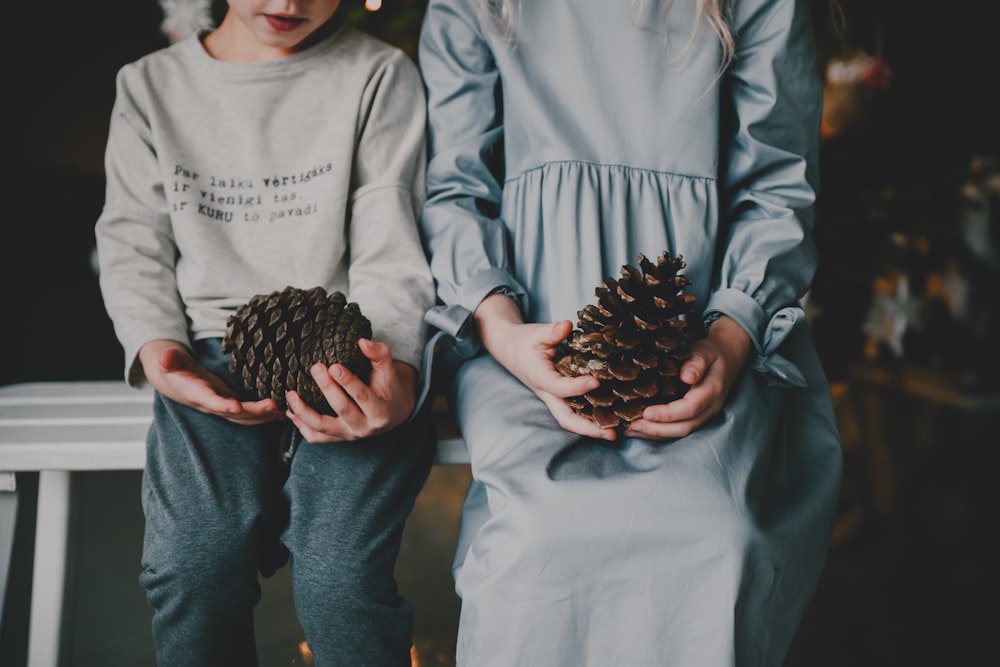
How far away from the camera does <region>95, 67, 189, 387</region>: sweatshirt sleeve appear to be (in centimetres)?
96

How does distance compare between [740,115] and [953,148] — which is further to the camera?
[953,148]

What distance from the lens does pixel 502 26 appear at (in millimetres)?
965

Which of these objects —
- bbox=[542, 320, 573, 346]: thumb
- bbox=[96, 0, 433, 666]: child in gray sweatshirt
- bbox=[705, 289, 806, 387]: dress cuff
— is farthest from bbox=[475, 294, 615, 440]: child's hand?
bbox=[705, 289, 806, 387]: dress cuff

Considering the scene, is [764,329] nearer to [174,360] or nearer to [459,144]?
[459,144]

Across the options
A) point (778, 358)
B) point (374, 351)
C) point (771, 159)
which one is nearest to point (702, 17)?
point (771, 159)

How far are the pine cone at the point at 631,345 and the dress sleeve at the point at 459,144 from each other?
221 mm

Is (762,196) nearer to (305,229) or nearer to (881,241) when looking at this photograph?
(305,229)

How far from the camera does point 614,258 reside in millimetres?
924

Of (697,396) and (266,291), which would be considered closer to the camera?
(697,396)

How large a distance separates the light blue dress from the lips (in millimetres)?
166

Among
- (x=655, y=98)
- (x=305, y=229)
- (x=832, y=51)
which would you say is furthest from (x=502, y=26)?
(x=832, y=51)

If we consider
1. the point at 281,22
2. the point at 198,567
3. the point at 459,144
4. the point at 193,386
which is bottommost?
the point at 198,567

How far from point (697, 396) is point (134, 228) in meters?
0.69

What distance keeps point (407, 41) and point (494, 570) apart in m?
1.17
